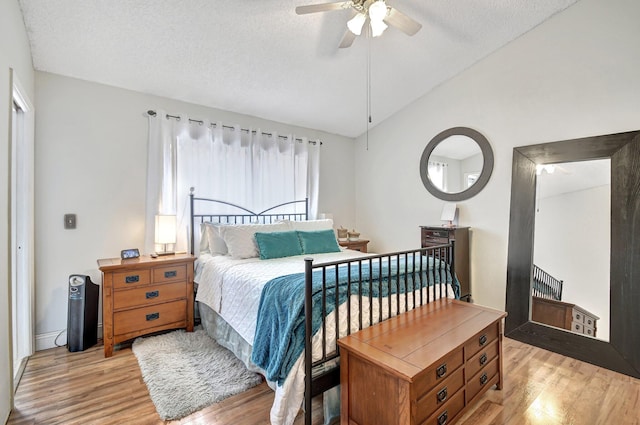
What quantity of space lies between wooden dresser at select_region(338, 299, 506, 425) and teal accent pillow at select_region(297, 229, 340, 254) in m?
1.38

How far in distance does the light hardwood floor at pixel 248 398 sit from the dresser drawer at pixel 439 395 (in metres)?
0.35

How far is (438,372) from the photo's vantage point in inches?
61.9

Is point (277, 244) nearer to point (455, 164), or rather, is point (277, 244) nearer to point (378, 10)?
point (378, 10)

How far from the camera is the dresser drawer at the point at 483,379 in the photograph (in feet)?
6.09

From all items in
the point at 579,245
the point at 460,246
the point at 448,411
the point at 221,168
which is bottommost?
the point at 448,411

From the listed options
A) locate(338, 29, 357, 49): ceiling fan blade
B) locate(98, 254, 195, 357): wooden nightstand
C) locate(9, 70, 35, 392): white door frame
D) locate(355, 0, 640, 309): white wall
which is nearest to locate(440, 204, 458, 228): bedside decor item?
locate(355, 0, 640, 309): white wall

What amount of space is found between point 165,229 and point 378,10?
260cm

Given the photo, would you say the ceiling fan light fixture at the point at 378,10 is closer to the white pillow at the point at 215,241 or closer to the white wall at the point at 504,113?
the white wall at the point at 504,113

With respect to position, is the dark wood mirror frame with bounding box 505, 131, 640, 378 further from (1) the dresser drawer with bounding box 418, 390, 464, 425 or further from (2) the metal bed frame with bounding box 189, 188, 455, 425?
(1) the dresser drawer with bounding box 418, 390, 464, 425

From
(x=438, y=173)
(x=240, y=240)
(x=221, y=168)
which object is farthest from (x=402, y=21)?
(x=221, y=168)

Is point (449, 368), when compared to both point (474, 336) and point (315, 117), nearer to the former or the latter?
point (474, 336)

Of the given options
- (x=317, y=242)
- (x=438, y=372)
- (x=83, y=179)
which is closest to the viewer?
(x=438, y=372)

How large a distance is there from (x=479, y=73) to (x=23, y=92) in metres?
4.20

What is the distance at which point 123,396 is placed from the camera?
2.05 metres
